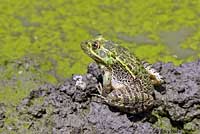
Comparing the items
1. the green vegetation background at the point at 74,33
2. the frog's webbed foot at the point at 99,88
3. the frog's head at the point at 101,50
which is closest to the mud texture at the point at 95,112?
the frog's webbed foot at the point at 99,88

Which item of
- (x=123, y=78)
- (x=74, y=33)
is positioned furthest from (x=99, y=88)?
(x=74, y=33)

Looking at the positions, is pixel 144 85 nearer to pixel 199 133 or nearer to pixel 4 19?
pixel 199 133

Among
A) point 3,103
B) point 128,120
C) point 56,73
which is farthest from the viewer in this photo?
point 56,73

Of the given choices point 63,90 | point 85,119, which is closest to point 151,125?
point 85,119

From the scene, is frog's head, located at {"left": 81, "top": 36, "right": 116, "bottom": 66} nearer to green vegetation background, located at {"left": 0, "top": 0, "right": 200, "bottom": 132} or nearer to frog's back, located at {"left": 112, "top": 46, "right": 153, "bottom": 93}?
frog's back, located at {"left": 112, "top": 46, "right": 153, "bottom": 93}

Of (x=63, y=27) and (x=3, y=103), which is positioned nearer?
(x=3, y=103)

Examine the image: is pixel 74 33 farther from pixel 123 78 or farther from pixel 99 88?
pixel 123 78
